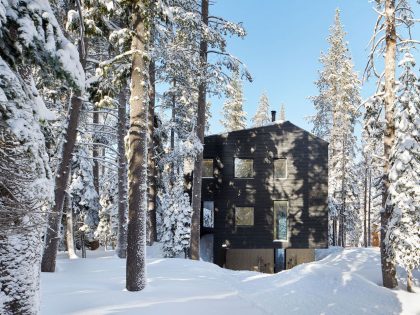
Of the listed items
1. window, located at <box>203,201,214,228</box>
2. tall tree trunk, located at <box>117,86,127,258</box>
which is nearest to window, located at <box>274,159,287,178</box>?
window, located at <box>203,201,214,228</box>

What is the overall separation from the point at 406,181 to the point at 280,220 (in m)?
11.5

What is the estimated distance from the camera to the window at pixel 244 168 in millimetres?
25938

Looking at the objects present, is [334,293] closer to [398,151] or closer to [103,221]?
[398,151]

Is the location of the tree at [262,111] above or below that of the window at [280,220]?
above

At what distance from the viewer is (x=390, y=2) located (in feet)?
51.1

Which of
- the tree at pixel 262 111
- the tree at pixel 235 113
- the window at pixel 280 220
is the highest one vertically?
the tree at pixel 262 111

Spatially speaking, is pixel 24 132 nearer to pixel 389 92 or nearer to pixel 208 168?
pixel 389 92

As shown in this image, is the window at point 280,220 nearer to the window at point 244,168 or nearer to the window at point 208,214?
the window at point 244,168

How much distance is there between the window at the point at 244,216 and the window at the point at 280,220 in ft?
5.07

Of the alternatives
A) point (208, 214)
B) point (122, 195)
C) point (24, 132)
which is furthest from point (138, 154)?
point (208, 214)

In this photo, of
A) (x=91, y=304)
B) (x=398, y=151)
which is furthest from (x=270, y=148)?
(x=91, y=304)

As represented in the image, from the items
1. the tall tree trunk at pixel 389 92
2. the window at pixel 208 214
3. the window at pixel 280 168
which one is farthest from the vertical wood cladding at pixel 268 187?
the tall tree trunk at pixel 389 92

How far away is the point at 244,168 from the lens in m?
26.1

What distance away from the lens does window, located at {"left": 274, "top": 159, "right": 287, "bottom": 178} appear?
84.1ft
